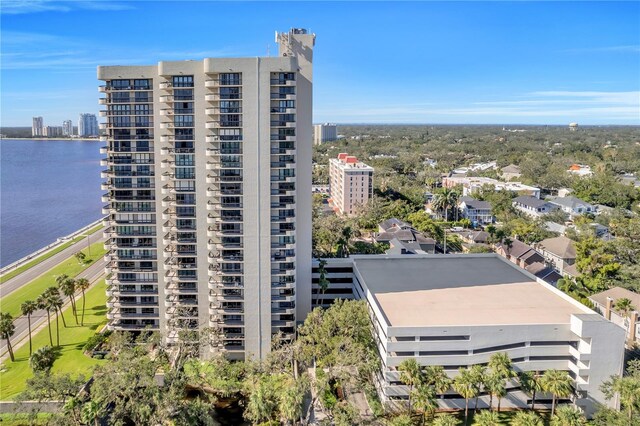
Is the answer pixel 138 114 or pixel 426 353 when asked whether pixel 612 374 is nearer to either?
pixel 426 353

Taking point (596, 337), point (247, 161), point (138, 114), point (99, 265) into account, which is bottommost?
point (99, 265)

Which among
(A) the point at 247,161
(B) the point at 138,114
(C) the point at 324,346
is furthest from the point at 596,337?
(B) the point at 138,114

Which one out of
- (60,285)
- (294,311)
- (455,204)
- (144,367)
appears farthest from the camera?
(455,204)

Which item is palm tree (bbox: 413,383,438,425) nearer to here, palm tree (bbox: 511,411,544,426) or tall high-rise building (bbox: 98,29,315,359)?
palm tree (bbox: 511,411,544,426)

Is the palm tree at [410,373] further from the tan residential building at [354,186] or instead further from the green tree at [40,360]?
the tan residential building at [354,186]

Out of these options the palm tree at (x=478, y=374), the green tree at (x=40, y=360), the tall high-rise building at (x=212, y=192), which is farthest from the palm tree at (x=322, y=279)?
the green tree at (x=40, y=360)

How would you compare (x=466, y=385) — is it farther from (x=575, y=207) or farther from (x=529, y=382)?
(x=575, y=207)
